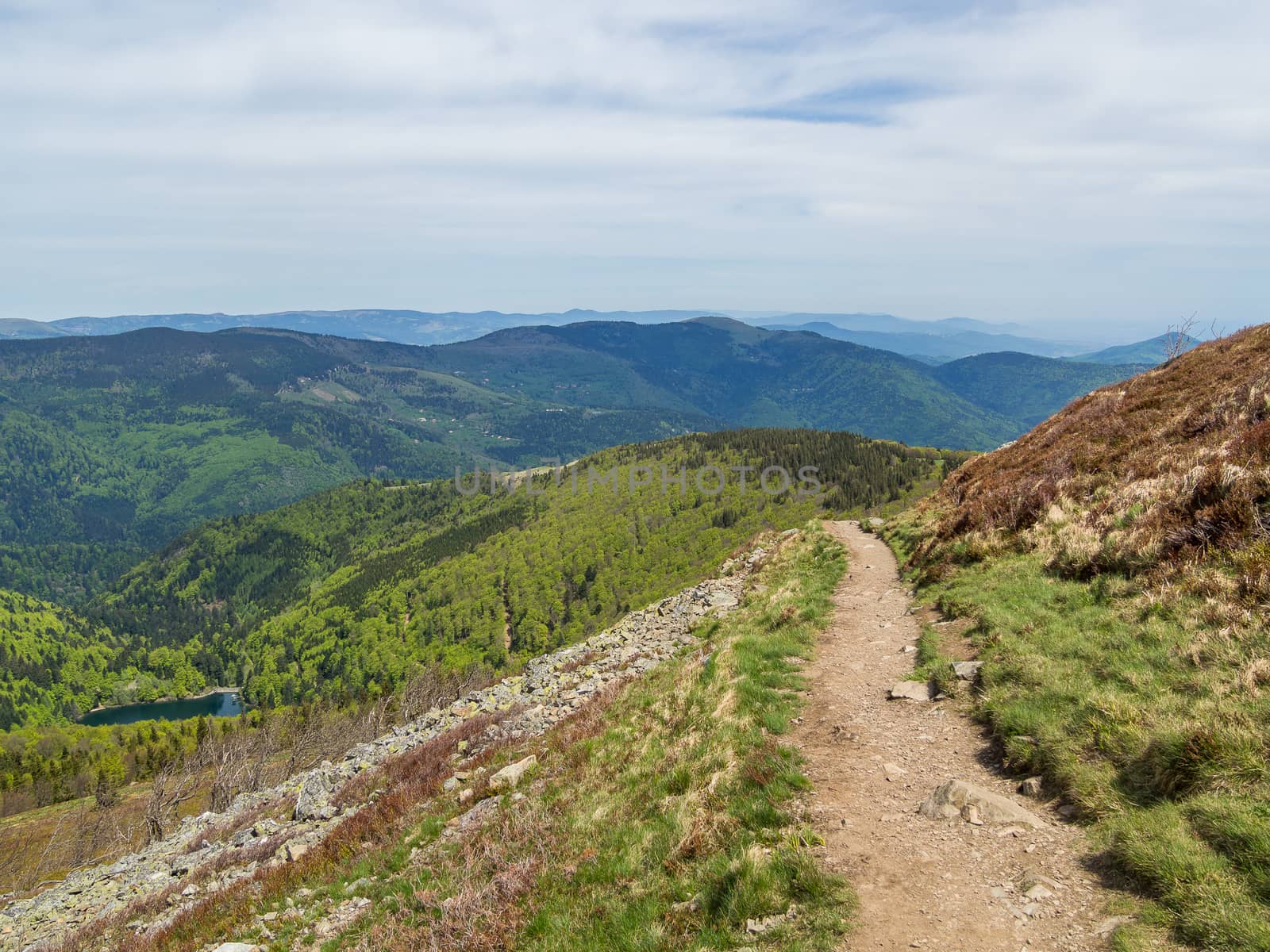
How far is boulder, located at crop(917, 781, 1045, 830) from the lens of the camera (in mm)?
8867

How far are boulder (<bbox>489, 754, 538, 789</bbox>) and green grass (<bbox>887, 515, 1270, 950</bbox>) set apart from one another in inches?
436

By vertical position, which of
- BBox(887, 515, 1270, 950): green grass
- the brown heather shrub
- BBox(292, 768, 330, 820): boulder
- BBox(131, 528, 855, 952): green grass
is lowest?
BBox(292, 768, 330, 820): boulder

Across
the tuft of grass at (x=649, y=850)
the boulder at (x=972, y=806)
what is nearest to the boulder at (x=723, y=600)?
the tuft of grass at (x=649, y=850)

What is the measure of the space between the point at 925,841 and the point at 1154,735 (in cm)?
366

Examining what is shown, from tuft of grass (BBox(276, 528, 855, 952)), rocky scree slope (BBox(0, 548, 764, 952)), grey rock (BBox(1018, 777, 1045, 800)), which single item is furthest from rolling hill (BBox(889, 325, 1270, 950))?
rocky scree slope (BBox(0, 548, 764, 952))

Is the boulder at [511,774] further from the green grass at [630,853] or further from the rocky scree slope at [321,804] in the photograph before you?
the green grass at [630,853]

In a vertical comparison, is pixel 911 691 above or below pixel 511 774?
above

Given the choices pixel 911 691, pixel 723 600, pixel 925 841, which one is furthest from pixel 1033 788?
pixel 723 600

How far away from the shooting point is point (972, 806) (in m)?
9.25

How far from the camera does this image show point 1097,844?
7.89 metres

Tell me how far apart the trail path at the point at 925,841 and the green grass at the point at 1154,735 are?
0.62 meters

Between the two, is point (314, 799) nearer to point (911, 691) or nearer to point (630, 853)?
point (630, 853)

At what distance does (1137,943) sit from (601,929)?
20.3 feet

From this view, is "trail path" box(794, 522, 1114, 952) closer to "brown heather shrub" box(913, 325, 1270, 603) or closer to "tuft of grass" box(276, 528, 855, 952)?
"tuft of grass" box(276, 528, 855, 952)
